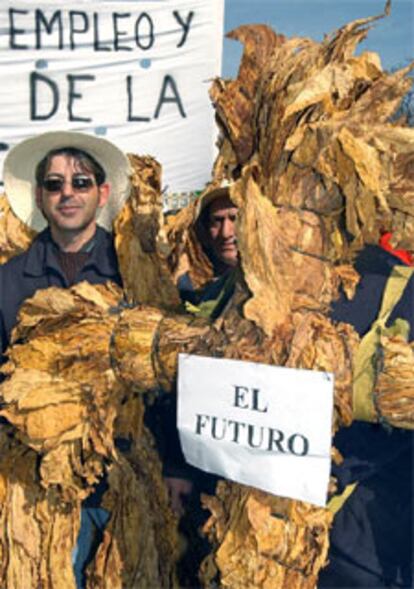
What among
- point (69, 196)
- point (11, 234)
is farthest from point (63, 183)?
point (11, 234)

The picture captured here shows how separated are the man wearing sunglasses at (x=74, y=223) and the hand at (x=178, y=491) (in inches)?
11.1

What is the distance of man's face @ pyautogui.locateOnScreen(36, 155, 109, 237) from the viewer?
8.93 feet

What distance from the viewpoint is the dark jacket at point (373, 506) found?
2244 millimetres

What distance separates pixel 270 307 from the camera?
185 centimetres

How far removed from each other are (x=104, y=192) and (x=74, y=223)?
0.45ft

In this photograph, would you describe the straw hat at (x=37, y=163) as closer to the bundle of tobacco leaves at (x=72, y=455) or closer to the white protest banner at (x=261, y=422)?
the bundle of tobacco leaves at (x=72, y=455)

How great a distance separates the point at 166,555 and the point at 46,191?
1.08 metres

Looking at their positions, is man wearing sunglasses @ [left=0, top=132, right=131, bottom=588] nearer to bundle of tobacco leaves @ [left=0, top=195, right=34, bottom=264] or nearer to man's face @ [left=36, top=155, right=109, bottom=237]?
man's face @ [left=36, top=155, right=109, bottom=237]

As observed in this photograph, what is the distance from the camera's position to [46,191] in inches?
108

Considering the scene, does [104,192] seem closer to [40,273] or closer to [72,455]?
[40,273]

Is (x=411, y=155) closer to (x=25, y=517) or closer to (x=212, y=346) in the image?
(x=212, y=346)

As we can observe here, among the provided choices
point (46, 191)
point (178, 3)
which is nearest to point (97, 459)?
point (46, 191)

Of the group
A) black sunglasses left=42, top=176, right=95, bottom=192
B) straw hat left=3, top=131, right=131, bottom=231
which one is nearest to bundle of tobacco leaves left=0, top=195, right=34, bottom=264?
straw hat left=3, top=131, right=131, bottom=231

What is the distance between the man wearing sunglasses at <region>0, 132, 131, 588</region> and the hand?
281 millimetres
